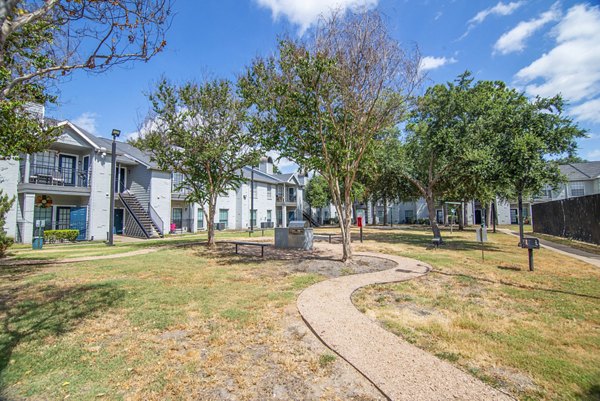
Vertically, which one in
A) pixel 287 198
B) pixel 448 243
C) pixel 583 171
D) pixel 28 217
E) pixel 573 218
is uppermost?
pixel 583 171

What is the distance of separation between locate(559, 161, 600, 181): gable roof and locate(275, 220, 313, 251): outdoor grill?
48.4 m

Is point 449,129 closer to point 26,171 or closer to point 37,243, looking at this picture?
point 37,243

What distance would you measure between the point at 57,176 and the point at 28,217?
11.6 feet

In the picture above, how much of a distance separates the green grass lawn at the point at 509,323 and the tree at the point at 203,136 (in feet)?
36.8

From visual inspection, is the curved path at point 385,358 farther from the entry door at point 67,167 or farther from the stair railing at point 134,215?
the entry door at point 67,167

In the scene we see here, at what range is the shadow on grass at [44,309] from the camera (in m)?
4.67

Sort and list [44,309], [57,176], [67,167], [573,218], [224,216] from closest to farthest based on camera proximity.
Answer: [44,309]
[573,218]
[57,176]
[67,167]
[224,216]

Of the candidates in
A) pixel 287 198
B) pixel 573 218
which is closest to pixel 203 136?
pixel 573 218

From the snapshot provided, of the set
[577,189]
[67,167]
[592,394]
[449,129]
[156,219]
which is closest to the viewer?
[592,394]

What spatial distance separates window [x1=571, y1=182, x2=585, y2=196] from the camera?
45.4m

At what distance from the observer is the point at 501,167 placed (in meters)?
14.9

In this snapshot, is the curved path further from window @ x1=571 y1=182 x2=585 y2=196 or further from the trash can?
window @ x1=571 y1=182 x2=585 y2=196

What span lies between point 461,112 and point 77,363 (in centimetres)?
1963

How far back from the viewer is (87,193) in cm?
2095
